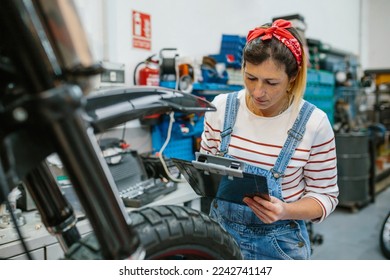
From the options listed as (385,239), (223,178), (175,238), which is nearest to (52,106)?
(175,238)

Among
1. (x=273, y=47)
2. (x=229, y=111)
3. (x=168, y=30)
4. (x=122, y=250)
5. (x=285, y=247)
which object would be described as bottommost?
(x=285, y=247)

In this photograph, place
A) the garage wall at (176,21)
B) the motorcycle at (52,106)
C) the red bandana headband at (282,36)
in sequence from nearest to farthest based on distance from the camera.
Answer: the motorcycle at (52,106) → the red bandana headband at (282,36) → the garage wall at (176,21)

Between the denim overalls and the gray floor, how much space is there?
133cm

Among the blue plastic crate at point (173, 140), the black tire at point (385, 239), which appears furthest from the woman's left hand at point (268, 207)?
the black tire at point (385, 239)

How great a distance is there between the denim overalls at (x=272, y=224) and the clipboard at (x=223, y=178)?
0.09m

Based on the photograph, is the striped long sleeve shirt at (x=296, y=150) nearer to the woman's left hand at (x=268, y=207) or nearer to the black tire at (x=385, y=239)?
the woman's left hand at (x=268, y=207)

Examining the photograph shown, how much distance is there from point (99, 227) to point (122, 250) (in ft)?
0.13

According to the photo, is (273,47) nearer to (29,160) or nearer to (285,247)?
(285,247)

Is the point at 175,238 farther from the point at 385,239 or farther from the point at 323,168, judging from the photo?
the point at 385,239

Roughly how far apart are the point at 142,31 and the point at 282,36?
127 centimetres

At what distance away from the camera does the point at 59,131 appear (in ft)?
1.19

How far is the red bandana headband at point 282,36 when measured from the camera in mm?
893
